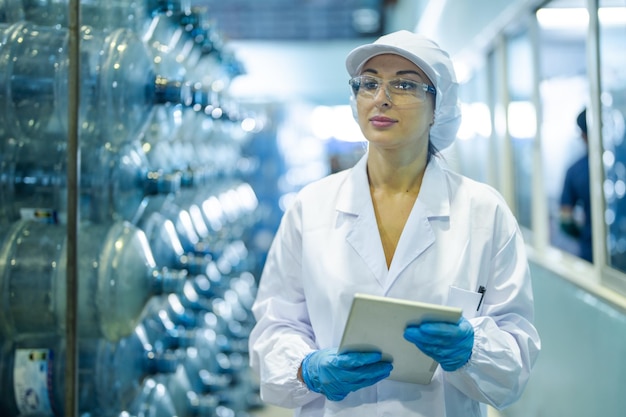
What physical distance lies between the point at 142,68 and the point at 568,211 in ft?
6.33

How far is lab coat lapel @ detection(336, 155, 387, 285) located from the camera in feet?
4.40

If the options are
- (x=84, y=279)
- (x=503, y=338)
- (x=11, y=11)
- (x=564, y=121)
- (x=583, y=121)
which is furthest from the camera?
(x=564, y=121)

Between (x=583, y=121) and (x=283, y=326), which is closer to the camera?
(x=283, y=326)

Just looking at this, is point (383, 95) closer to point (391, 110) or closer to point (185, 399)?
point (391, 110)

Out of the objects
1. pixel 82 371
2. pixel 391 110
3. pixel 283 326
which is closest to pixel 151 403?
pixel 82 371

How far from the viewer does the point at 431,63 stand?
1.32m

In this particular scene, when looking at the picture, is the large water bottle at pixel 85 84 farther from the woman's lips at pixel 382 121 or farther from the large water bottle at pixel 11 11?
the woman's lips at pixel 382 121

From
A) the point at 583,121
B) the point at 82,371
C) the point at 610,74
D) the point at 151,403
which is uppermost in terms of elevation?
the point at 610,74

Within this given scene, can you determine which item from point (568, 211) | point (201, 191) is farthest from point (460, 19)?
point (201, 191)

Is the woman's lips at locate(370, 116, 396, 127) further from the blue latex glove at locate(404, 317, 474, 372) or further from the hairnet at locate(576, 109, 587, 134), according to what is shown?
the hairnet at locate(576, 109, 587, 134)

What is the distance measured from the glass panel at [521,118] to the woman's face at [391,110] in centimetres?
218

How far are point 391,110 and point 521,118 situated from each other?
262cm

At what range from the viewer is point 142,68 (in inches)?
76.0

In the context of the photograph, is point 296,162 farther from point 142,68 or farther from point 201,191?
point 142,68
